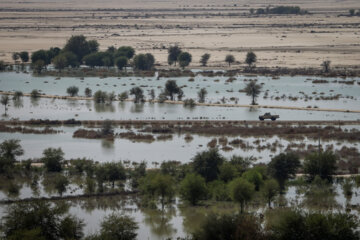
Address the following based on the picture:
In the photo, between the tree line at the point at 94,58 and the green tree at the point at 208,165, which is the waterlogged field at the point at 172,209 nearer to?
the green tree at the point at 208,165

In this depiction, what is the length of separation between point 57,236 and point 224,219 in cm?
573

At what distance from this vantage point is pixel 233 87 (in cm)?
6275

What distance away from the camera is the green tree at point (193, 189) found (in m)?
29.4

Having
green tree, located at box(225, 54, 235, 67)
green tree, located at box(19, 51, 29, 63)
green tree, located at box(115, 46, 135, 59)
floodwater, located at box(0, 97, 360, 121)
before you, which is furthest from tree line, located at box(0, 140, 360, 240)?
green tree, located at box(19, 51, 29, 63)

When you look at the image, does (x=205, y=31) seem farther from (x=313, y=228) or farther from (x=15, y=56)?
(x=313, y=228)

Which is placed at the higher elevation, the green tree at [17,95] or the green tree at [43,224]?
the green tree at [17,95]

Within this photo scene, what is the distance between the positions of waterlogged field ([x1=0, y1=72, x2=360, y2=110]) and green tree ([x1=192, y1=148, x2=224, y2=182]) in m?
21.9

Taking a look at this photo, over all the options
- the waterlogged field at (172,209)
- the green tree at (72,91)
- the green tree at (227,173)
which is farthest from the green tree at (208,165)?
the green tree at (72,91)

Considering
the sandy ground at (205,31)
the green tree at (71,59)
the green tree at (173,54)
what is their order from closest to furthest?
1. the green tree at (71,59)
2. the green tree at (173,54)
3. the sandy ground at (205,31)

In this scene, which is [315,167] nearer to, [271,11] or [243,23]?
[243,23]

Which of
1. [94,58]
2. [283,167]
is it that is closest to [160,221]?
[283,167]

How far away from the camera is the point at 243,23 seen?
132625 millimetres

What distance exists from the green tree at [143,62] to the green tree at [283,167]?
43.1 meters

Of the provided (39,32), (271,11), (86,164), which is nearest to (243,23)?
(271,11)
